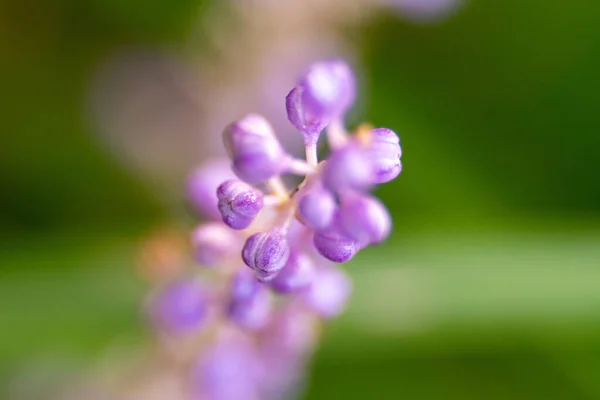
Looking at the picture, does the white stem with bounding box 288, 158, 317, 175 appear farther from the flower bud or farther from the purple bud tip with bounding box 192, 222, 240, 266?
the purple bud tip with bounding box 192, 222, 240, 266

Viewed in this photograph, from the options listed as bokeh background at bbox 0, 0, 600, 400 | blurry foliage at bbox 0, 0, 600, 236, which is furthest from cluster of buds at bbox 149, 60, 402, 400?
blurry foliage at bbox 0, 0, 600, 236

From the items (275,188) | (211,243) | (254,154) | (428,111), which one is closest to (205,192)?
(211,243)

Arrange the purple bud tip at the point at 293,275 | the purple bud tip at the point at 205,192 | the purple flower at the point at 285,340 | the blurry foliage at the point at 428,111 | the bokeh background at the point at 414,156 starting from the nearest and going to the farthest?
the purple bud tip at the point at 293,275
the purple bud tip at the point at 205,192
the purple flower at the point at 285,340
the bokeh background at the point at 414,156
the blurry foliage at the point at 428,111

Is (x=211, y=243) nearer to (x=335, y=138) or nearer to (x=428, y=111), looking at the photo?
(x=335, y=138)

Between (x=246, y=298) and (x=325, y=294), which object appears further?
(x=325, y=294)

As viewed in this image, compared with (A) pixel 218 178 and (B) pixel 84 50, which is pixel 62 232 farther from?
(A) pixel 218 178

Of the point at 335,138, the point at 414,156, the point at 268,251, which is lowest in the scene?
the point at 268,251

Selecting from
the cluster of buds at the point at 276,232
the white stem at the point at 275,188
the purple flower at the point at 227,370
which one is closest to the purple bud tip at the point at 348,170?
the cluster of buds at the point at 276,232

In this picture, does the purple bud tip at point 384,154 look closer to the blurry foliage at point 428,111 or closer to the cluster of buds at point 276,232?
the cluster of buds at point 276,232
